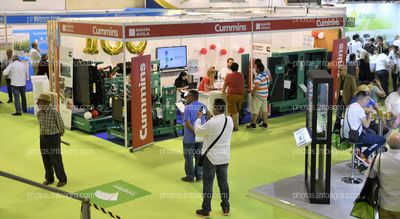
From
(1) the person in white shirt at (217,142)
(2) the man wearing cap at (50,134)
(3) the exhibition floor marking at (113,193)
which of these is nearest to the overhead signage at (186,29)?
(2) the man wearing cap at (50,134)

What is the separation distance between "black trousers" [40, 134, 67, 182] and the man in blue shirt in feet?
5.57

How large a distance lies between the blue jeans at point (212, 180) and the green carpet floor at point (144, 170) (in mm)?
195

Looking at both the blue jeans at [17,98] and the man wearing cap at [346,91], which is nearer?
the man wearing cap at [346,91]

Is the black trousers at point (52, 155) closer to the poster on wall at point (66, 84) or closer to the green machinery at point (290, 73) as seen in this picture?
the poster on wall at point (66, 84)

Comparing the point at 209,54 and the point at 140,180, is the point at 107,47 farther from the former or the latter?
the point at 140,180

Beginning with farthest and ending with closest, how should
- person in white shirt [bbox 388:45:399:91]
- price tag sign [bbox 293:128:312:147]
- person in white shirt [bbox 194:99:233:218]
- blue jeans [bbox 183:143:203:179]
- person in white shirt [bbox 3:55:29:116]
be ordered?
person in white shirt [bbox 388:45:399:91] → person in white shirt [bbox 3:55:29:116] → blue jeans [bbox 183:143:203:179] → price tag sign [bbox 293:128:312:147] → person in white shirt [bbox 194:99:233:218]

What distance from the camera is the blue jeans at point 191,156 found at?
23.4 feet

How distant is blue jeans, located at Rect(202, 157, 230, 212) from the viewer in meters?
5.91

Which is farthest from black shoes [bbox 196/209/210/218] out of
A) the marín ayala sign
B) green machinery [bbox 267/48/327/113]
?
green machinery [bbox 267/48/327/113]

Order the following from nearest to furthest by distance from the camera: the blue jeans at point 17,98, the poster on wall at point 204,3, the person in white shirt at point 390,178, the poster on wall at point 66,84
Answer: the person in white shirt at point 390,178 < the poster on wall at point 66,84 < the blue jeans at point 17,98 < the poster on wall at point 204,3

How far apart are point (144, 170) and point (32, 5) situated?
34.6ft

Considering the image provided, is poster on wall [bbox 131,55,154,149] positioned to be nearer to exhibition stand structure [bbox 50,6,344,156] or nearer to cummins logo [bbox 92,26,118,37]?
exhibition stand structure [bbox 50,6,344,156]

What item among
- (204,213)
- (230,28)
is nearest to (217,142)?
(204,213)

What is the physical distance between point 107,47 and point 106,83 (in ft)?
3.93
